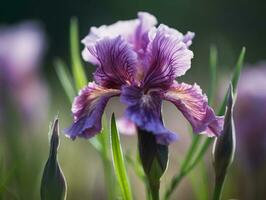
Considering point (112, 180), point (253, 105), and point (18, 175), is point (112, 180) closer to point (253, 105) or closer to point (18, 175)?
point (18, 175)

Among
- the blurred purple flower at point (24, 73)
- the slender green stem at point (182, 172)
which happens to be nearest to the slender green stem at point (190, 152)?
the slender green stem at point (182, 172)

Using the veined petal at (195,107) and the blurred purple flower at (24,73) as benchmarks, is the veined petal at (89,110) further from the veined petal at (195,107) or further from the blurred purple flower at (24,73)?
the blurred purple flower at (24,73)

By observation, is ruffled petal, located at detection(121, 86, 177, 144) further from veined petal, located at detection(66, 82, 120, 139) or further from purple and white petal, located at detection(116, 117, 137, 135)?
purple and white petal, located at detection(116, 117, 137, 135)

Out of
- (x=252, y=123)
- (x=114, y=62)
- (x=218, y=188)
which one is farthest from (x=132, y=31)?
(x=252, y=123)

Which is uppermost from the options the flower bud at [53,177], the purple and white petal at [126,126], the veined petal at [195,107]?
the veined petal at [195,107]

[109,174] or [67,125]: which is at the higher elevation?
[109,174]

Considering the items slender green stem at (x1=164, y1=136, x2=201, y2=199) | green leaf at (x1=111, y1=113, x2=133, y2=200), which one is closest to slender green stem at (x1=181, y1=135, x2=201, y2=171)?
slender green stem at (x1=164, y1=136, x2=201, y2=199)

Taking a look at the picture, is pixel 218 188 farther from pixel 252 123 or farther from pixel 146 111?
pixel 252 123
